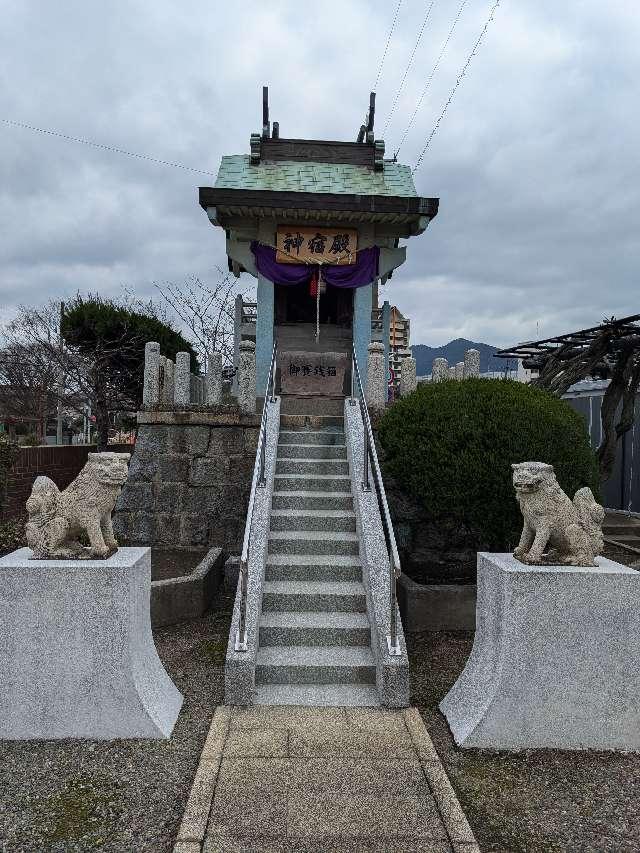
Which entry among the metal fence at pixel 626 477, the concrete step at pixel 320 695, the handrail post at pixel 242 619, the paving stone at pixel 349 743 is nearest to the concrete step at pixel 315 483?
the handrail post at pixel 242 619

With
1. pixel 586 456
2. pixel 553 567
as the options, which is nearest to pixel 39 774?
pixel 553 567

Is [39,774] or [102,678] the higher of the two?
[102,678]

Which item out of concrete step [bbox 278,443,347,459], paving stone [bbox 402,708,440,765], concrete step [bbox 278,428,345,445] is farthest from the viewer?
concrete step [bbox 278,428,345,445]

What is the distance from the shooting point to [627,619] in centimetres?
438

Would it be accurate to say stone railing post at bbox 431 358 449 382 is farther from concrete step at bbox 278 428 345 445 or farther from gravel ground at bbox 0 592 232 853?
gravel ground at bbox 0 592 232 853

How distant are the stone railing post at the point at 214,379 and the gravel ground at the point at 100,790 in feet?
18.8

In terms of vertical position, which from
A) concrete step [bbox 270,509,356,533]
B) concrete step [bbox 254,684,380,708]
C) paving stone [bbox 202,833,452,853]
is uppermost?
concrete step [bbox 270,509,356,533]

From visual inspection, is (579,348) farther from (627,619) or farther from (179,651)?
(179,651)

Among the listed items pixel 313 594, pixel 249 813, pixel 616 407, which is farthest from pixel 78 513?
Result: pixel 616 407

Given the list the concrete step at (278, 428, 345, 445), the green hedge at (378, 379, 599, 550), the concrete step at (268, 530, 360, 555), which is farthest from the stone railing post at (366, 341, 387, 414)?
the concrete step at (268, 530, 360, 555)

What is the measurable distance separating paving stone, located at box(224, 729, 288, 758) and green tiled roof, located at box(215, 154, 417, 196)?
1081 cm

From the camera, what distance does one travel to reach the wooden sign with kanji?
12742 mm

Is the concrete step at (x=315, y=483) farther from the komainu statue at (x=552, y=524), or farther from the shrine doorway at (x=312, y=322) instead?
the shrine doorway at (x=312, y=322)

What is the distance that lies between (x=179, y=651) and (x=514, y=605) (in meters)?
3.71
